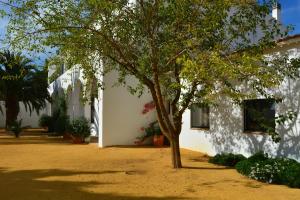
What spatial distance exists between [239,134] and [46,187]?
21.0ft

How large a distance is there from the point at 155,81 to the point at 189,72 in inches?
98.8

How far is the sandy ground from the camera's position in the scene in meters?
8.91

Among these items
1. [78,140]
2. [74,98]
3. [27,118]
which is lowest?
[78,140]

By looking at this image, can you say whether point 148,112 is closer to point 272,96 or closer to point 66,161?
point 66,161

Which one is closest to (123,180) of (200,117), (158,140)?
(200,117)

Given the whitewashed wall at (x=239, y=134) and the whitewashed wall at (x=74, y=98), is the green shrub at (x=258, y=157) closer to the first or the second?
the whitewashed wall at (x=239, y=134)

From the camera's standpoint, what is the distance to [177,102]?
12.7 meters

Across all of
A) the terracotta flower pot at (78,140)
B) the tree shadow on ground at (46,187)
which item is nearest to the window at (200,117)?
the tree shadow on ground at (46,187)

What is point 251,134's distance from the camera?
13.0 metres

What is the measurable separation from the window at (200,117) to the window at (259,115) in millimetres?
2560

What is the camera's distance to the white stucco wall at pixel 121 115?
1844 centimetres

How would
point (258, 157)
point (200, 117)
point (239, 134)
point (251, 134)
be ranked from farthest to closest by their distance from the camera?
1. point (200, 117)
2. point (239, 134)
3. point (251, 134)
4. point (258, 157)

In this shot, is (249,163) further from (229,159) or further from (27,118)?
(27,118)

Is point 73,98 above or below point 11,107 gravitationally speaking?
above
